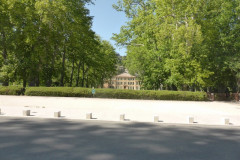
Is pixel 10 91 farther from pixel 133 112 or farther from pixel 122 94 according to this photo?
pixel 133 112

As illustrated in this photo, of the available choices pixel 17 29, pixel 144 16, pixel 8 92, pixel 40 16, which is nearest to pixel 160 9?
pixel 144 16

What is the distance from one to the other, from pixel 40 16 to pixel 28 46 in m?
5.43

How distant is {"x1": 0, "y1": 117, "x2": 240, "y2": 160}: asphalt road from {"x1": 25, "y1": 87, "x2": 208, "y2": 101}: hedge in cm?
1462

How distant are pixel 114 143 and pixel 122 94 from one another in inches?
694

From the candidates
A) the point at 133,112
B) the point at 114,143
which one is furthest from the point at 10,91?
the point at 114,143

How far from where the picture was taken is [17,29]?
27906 mm

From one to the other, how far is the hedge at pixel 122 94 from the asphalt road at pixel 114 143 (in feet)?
48.0

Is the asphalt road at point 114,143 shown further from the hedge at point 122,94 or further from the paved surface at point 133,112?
the hedge at point 122,94

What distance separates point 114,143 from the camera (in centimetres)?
654

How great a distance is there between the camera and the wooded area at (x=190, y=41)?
949 inches

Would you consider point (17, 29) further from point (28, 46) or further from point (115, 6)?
point (115, 6)

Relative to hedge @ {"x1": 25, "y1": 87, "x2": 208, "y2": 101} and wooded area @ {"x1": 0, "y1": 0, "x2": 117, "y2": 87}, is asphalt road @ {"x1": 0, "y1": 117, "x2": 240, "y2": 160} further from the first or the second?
wooded area @ {"x1": 0, "y1": 0, "x2": 117, "y2": 87}

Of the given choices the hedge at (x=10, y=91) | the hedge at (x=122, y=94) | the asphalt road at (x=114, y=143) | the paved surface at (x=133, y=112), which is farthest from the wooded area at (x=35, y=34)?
the asphalt road at (x=114, y=143)

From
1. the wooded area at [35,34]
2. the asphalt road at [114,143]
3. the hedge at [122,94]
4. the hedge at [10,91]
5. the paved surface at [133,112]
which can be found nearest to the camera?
the asphalt road at [114,143]
